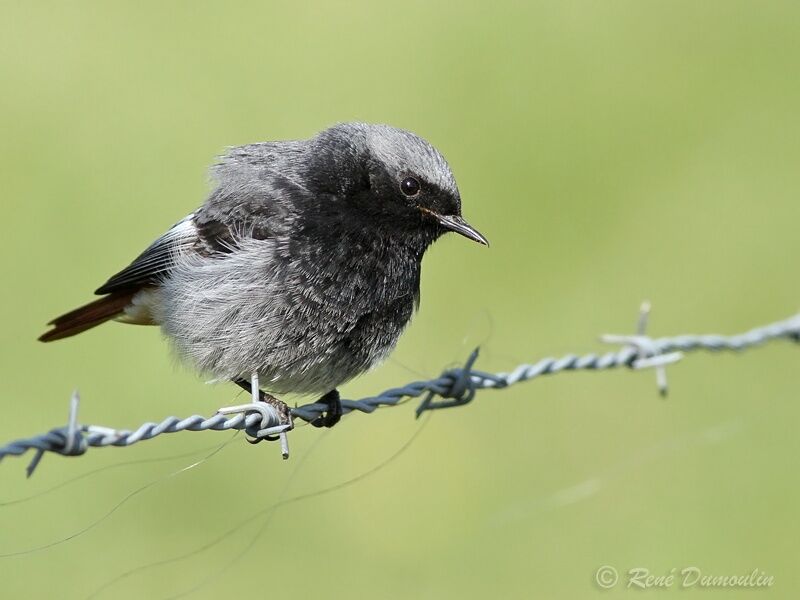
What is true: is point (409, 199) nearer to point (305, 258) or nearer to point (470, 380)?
point (305, 258)

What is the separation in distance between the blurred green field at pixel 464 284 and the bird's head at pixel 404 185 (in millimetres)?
1758

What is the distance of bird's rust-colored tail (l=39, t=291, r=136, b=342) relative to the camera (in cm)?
549

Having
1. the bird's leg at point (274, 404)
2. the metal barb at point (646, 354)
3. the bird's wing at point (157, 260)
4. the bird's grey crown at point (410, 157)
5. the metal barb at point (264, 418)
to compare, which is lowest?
the metal barb at point (264, 418)

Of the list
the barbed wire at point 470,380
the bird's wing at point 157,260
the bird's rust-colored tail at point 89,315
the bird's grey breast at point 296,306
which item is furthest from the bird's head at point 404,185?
the bird's rust-colored tail at point 89,315

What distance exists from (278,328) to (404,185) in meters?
0.86

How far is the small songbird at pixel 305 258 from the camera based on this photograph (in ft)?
15.6

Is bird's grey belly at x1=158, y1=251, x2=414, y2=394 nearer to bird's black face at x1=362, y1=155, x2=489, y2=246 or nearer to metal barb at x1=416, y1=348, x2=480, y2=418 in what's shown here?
bird's black face at x1=362, y1=155, x2=489, y2=246

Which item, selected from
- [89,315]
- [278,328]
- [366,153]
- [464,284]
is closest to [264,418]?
[278,328]

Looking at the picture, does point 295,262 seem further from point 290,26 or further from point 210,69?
point 290,26

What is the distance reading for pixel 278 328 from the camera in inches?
186

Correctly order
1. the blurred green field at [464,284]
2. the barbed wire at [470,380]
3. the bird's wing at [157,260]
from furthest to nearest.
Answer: the blurred green field at [464,284]
the bird's wing at [157,260]
the barbed wire at [470,380]

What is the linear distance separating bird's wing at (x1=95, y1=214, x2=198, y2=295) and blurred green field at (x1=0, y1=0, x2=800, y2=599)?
1.37 meters

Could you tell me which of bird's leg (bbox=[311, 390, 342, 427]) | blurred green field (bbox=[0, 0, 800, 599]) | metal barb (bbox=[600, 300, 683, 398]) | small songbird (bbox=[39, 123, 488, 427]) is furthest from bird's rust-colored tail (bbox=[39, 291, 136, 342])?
metal barb (bbox=[600, 300, 683, 398])

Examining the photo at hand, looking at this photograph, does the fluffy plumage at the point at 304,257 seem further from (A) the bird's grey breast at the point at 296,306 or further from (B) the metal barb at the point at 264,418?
(B) the metal barb at the point at 264,418
